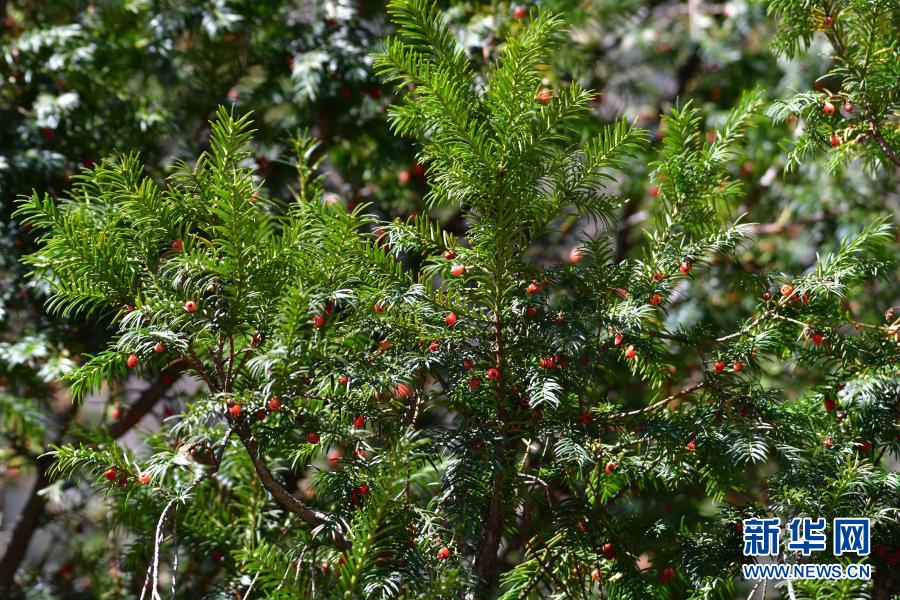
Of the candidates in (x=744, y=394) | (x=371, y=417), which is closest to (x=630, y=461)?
(x=744, y=394)

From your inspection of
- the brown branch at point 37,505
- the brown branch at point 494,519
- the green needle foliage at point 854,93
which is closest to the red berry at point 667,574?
the brown branch at point 494,519

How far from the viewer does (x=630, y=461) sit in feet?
3.68

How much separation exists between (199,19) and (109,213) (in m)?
0.90

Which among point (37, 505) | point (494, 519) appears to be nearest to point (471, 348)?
point (494, 519)

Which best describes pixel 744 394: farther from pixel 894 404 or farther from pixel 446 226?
pixel 446 226

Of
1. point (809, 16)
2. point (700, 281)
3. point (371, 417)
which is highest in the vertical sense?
point (700, 281)

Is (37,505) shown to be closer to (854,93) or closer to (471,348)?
(471,348)

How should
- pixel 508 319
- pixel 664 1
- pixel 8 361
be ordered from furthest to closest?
pixel 664 1 → pixel 8 361 → pixel 508 319

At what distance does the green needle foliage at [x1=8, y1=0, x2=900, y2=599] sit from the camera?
1.00 metres

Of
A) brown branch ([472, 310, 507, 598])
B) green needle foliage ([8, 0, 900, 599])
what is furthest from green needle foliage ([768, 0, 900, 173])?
brown branch ([472, 310, 507, 598])

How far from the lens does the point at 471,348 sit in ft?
3.44

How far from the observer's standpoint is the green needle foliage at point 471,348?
1.00 meters

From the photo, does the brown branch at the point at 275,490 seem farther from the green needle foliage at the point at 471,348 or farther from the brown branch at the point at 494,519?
the brown branch at the point at 494,519

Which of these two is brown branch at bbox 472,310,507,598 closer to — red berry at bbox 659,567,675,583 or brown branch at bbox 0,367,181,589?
red berry at bbox 659,567,675,583
